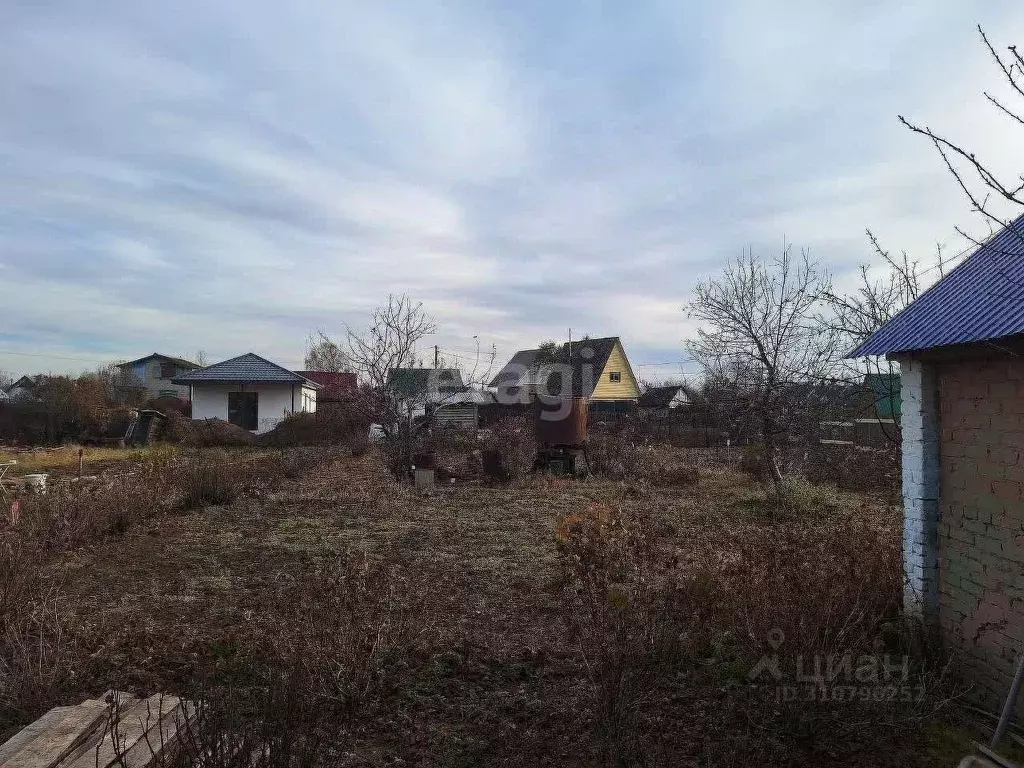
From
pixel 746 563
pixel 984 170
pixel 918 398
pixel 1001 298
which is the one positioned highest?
pixel 984 170

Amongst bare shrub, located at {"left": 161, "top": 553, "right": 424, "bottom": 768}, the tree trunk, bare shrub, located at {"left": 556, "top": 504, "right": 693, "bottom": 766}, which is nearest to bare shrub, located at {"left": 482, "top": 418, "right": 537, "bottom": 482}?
the tree trunk

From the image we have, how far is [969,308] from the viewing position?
3.95 m

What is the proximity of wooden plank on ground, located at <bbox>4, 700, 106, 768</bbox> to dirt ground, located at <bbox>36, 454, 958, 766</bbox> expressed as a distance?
68 centimetres

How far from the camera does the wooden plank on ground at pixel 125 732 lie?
8.86ft

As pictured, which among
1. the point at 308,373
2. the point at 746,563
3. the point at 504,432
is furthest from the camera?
the point at 308,373

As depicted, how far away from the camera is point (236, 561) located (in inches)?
270

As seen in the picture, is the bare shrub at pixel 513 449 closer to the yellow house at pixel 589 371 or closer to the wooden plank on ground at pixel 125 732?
the wooden plank on ground at pixel 125 732

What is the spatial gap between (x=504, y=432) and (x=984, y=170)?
16.0 m

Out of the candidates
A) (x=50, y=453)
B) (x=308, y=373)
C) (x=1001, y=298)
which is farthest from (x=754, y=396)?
(x=308, y=373)

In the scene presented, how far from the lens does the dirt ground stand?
10.7 feet

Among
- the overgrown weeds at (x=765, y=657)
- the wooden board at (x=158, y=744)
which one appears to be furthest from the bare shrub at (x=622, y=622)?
the wooden board at (x=158, y=744)

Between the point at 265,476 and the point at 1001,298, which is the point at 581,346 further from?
the point at 1001,298

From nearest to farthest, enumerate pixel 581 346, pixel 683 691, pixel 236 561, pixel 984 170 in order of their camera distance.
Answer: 1. pixel 984 170
2. pixel 683 691
3. pixel 236 561
4. pixel 581 346

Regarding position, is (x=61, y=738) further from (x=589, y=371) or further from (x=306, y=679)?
(x=589, y=371)
